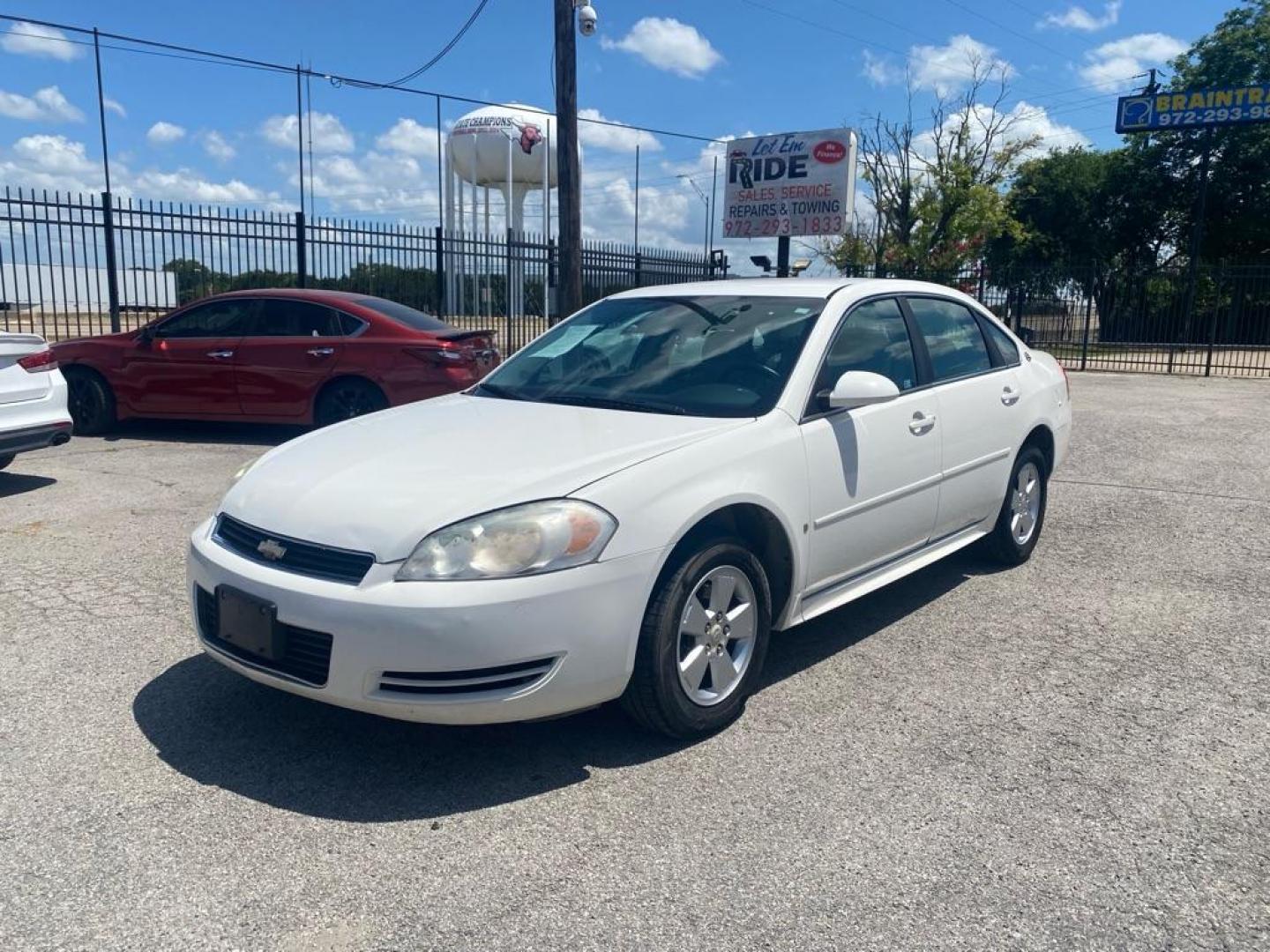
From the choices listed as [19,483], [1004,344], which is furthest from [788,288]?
[19,483]

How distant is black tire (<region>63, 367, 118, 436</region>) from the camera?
979 cm

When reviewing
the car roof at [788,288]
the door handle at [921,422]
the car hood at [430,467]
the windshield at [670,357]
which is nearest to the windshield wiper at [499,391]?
the windshield at [670,357]

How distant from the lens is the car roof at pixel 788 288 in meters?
4.52

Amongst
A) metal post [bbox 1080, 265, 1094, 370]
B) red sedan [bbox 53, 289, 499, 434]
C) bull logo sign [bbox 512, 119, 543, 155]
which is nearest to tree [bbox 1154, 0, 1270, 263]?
metal post [bbox 1080, 265, 1094, 370]

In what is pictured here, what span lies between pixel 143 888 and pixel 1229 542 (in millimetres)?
6167

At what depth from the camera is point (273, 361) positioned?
9406 millimetres

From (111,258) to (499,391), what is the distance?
11.2 meters

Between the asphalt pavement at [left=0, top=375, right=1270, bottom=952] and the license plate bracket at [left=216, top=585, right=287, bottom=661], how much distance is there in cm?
40

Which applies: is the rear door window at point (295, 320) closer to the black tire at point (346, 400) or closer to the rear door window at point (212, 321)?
the rear door window at point (212, 321)

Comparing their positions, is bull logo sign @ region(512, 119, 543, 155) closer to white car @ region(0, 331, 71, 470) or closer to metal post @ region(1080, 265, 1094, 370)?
metal post @ region(1080, 265, 1094, 370)

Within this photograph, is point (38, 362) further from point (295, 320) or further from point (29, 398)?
point (295, 320)

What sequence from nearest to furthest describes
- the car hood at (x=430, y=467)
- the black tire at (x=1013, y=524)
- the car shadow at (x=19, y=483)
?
the car hood at (x=430, y=467)
the black tire at (x=1013, y=524)
the car shadow at (x=19, y=483)

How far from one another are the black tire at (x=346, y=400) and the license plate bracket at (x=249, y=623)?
6.17 m

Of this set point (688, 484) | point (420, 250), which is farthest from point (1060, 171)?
point (688, 484)
